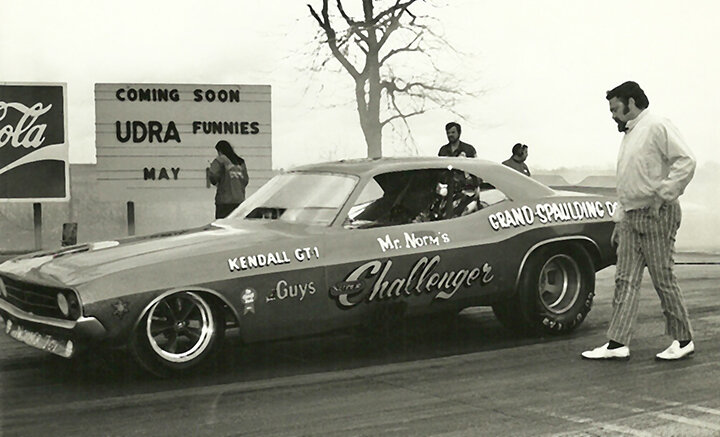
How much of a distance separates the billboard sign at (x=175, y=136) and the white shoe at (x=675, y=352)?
742cm

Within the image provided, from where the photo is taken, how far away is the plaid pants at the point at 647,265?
18.5 ft

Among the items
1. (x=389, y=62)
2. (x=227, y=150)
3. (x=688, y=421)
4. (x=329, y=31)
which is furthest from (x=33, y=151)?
(x=688, y=421)

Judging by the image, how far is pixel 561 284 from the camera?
22.1 ft

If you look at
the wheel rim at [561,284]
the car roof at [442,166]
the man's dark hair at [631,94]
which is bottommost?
the wheel rim at [561,284]

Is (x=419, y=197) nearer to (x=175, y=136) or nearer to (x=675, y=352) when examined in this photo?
(x=675, y=352)

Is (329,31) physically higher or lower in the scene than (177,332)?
higher

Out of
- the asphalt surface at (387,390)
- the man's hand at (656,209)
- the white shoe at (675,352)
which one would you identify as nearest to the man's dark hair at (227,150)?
the asphalt surface at (387,390)

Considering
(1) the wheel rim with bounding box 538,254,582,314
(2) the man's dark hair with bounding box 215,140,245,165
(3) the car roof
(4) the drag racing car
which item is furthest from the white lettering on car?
(2) the man's dark hair with bounding box 215,140,245,165

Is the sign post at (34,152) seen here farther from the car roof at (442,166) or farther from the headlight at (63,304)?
the headlight at (63,304)

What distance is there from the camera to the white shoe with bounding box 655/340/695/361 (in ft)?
18.8

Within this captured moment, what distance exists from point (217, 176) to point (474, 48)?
3.98 metres

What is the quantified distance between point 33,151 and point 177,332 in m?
6.64

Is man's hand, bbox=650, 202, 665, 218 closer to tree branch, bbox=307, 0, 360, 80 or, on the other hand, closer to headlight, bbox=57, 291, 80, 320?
headlight, bbox=57, 291, 80, 320

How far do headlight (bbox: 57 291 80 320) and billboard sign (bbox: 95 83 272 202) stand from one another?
692 cm
